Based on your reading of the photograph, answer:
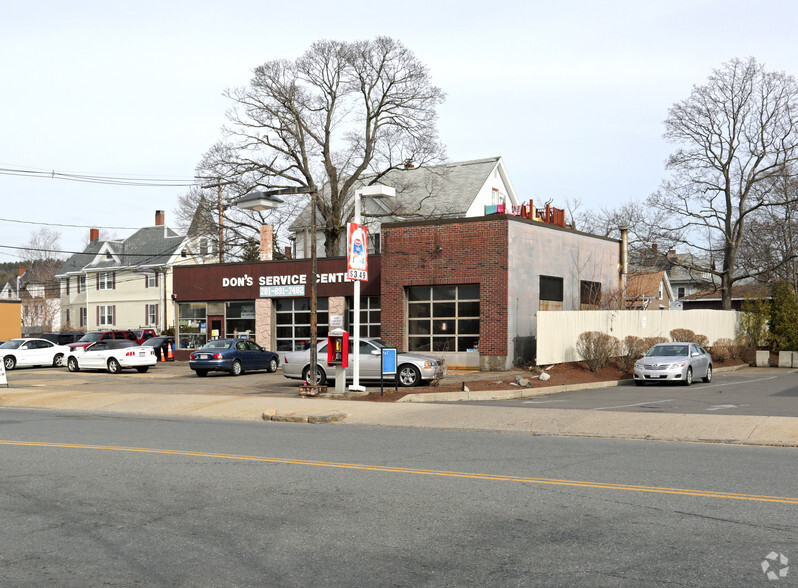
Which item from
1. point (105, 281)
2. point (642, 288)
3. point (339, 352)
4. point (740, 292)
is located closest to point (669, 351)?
point (339, 352)

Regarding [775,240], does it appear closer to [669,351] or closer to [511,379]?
[669,351]

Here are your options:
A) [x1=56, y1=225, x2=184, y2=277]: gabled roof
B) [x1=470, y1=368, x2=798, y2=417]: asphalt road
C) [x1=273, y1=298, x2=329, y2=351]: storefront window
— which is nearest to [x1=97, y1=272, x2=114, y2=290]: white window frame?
[x1=56, y1=225, x2=184, y2=277]: gabled roof

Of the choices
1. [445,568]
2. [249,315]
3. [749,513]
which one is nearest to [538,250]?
[249,315]

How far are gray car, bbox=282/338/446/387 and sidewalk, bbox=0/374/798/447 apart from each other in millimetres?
2319

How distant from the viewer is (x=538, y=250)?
31203 mm

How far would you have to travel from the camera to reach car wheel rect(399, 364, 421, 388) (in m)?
22.9

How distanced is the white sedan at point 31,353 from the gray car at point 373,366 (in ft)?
60.4

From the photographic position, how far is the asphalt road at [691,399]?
18.0 meters

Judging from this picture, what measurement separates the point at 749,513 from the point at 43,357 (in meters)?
36.6

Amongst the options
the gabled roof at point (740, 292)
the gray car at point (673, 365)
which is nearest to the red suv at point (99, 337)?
the gray car at point (673, 365)

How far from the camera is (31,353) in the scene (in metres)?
37.6

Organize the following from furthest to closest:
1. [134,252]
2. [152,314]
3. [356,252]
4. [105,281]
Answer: [134,252]
[105,281]
[152,314]
[356,252]

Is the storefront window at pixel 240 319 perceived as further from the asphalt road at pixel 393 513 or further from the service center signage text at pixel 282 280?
the asphalt road at pixel 393 513

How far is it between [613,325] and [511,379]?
364 inches
